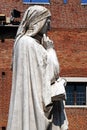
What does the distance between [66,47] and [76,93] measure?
6.58 feet

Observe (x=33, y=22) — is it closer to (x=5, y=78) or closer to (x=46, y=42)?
(x=46, y=42)

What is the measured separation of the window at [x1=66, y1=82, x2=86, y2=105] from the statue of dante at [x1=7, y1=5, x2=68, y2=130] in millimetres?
21183

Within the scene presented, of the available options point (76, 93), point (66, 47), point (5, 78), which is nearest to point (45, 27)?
point (5, 78)

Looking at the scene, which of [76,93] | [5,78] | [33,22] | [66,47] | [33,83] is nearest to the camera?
[33,83]

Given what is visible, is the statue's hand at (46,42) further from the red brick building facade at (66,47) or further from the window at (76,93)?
the window at (76,93)

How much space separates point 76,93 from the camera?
2614 centimetres

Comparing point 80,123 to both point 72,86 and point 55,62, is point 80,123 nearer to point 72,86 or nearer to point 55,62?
point 72,86

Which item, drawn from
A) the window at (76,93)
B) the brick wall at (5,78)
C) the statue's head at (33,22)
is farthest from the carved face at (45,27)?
the window at (76,93)

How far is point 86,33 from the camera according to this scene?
27188 millimetres

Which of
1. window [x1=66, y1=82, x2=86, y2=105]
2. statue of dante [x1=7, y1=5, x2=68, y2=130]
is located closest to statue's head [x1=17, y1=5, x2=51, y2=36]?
statue of dante [x1=7, y1=5, x2=68, y2=130]

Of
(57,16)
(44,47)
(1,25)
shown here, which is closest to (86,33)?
(57,16)

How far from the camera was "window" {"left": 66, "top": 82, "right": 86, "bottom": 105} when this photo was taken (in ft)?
85.5

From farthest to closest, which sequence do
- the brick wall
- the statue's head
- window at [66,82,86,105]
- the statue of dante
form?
window at [66,82,86,105]
the brick wall
the statue's head
the statue of dante

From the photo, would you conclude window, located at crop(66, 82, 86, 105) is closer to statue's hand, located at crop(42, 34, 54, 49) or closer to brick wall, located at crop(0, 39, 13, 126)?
brick wall, located at crop(0, 39, 13, 126)
